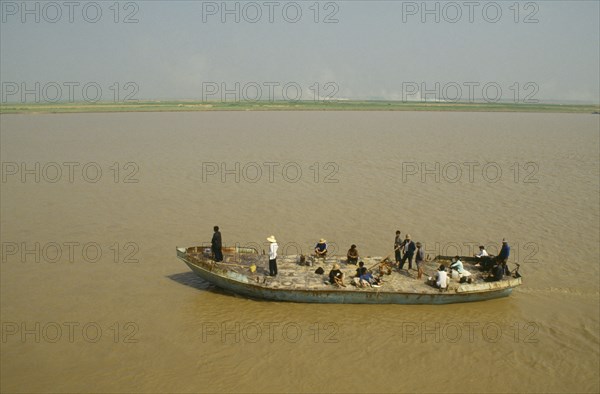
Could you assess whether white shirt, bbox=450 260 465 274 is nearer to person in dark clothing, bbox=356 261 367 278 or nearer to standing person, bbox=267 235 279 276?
person in dark clothing, bbox=356 261 367 278

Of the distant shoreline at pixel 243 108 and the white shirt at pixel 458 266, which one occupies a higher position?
the distant shoreline at pixel 243 108

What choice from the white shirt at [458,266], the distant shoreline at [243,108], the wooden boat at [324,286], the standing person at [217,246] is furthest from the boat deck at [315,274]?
the distant shoreline at [243,108]

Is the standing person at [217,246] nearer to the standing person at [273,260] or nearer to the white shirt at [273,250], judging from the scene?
the standing person at [273,260]

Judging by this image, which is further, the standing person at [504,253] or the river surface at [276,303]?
the standing person at [504,253]

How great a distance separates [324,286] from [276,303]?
1.51 metres

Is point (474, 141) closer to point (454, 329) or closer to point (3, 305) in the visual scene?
point (454, 329)

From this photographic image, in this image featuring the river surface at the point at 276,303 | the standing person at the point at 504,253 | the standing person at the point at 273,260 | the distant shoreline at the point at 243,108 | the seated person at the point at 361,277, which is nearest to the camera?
the river surface at the point at 276,303

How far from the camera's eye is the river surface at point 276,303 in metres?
10.2

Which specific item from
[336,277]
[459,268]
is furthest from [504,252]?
[336,277]

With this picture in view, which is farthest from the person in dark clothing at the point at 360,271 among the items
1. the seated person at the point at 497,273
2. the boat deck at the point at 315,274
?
the seated person at the point at 497,273

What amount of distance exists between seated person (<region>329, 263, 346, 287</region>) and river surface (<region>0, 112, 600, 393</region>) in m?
0.69

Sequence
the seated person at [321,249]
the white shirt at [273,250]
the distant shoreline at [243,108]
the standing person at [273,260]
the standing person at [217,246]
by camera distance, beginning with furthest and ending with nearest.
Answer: the distant shoreline at [243,108] < the seated person at [321,249] < the standing person at [217,246] < the standing person at [273,260] < the white shirt at [273,250]

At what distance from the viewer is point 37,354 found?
417 inches

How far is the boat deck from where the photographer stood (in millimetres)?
12594
